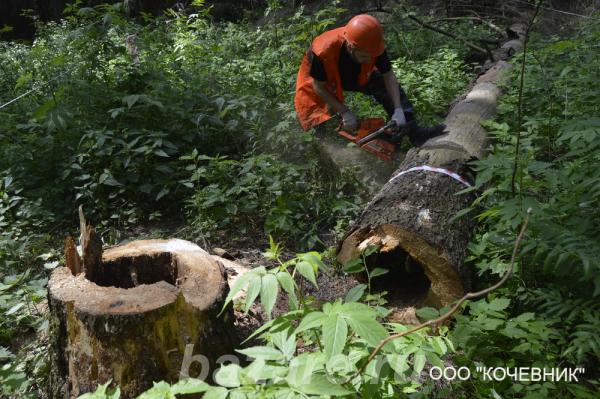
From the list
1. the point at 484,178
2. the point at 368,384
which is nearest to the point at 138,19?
the point at 484,178

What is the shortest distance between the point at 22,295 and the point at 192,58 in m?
4.48

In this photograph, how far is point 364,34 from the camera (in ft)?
14.4

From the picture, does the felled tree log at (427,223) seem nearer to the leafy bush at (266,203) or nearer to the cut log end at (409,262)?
the cut log end at (409,262)

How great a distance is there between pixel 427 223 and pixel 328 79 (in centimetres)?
221

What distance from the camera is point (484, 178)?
2713 mm

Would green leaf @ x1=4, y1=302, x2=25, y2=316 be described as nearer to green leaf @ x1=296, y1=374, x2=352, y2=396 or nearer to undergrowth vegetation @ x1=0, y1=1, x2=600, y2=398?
undergrowth vegetation @ x1=0, y1=1, x2=600, y2=398

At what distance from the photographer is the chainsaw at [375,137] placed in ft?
15.7

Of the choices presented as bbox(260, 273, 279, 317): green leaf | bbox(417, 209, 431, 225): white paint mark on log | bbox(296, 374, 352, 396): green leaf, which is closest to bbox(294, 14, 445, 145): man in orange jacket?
bbox(417, 209, 431, 225): white paint mark on log

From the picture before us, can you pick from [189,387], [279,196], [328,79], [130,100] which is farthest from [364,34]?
[189,387]

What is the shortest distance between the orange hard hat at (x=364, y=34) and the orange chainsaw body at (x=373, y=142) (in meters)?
0.75

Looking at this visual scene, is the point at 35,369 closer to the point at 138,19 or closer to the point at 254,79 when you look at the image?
the point at 254,79

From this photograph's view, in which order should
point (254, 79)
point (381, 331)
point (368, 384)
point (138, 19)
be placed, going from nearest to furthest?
1. point (381, 331)
2. point (368, 384)
3. point (254, 79)
4. point (138, 19)

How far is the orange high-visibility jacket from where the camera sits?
182 inches

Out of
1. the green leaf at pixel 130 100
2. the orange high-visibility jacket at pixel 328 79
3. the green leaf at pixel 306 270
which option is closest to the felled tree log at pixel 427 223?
the orange high-visibility jacket at pixel 328 79
